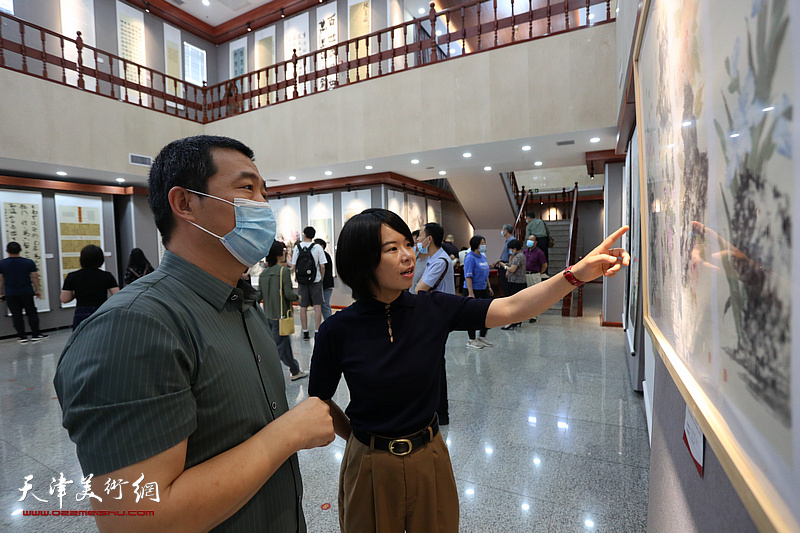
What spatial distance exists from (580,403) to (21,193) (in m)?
10.2

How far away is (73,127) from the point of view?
7.13 m

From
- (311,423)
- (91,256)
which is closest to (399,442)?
(311,423)

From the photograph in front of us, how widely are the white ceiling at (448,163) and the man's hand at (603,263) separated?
5176 millimetres

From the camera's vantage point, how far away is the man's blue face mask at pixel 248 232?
1.00 meters

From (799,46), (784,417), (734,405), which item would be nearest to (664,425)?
(734,405)

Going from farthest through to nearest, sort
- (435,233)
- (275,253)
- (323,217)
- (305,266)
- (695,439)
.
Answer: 1. (323,217)
2. (305,266)
3. (275,253)
4. (435,233)
5. (695,439)

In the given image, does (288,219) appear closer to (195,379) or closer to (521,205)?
(521,205)

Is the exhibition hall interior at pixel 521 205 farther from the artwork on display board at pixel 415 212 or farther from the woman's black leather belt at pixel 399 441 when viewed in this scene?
the woman's black leather belt at pixel 399 441

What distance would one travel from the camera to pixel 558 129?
226 inches

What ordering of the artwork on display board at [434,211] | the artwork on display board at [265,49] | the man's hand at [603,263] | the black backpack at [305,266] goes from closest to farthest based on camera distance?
the man's hand at [603,263] < the black backpack at [305,266] < the artwork on display board at [265,49] < the artwork on display board at [434,211]

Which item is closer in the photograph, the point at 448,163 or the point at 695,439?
the point at 695,439

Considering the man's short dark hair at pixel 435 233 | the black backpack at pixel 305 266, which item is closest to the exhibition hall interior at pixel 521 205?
the black backpack at pixel 305 266

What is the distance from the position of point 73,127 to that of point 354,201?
18.3ft

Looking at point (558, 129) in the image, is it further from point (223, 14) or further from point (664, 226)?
point (223, 14)
